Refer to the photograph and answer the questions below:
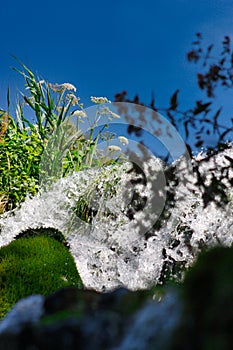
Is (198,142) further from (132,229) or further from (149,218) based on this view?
(132,229)

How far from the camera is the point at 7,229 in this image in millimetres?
6465

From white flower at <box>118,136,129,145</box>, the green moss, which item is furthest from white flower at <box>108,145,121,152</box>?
the green moss

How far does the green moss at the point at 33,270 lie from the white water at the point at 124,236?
1.25 feet

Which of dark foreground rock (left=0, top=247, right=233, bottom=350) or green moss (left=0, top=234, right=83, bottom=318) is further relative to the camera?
green moss (left=0, top=234, right=83, bottom=318)

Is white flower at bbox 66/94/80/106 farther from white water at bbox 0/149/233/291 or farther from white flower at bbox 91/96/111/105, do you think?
white water at bbox 0/149/233/291

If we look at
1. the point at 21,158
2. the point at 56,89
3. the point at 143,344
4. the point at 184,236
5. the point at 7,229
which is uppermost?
the point at 56,89

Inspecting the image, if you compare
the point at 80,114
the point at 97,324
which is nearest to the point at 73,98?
the point at 80,114

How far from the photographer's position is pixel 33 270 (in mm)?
4867

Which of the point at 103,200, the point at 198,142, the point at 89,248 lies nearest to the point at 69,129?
the point at 103,200

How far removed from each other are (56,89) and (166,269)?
20.1 ft

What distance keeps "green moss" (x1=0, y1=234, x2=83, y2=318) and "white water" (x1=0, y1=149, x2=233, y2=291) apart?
1.25 ft

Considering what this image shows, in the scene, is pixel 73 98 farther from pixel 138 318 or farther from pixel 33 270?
pixel 138 318

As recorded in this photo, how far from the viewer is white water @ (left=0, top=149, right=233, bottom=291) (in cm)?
535

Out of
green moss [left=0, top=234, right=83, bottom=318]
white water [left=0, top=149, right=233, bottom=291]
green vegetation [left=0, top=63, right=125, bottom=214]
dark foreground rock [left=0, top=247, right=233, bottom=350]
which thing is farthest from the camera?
green vegetation [left=0, top=63, right=125, bottom=214]
